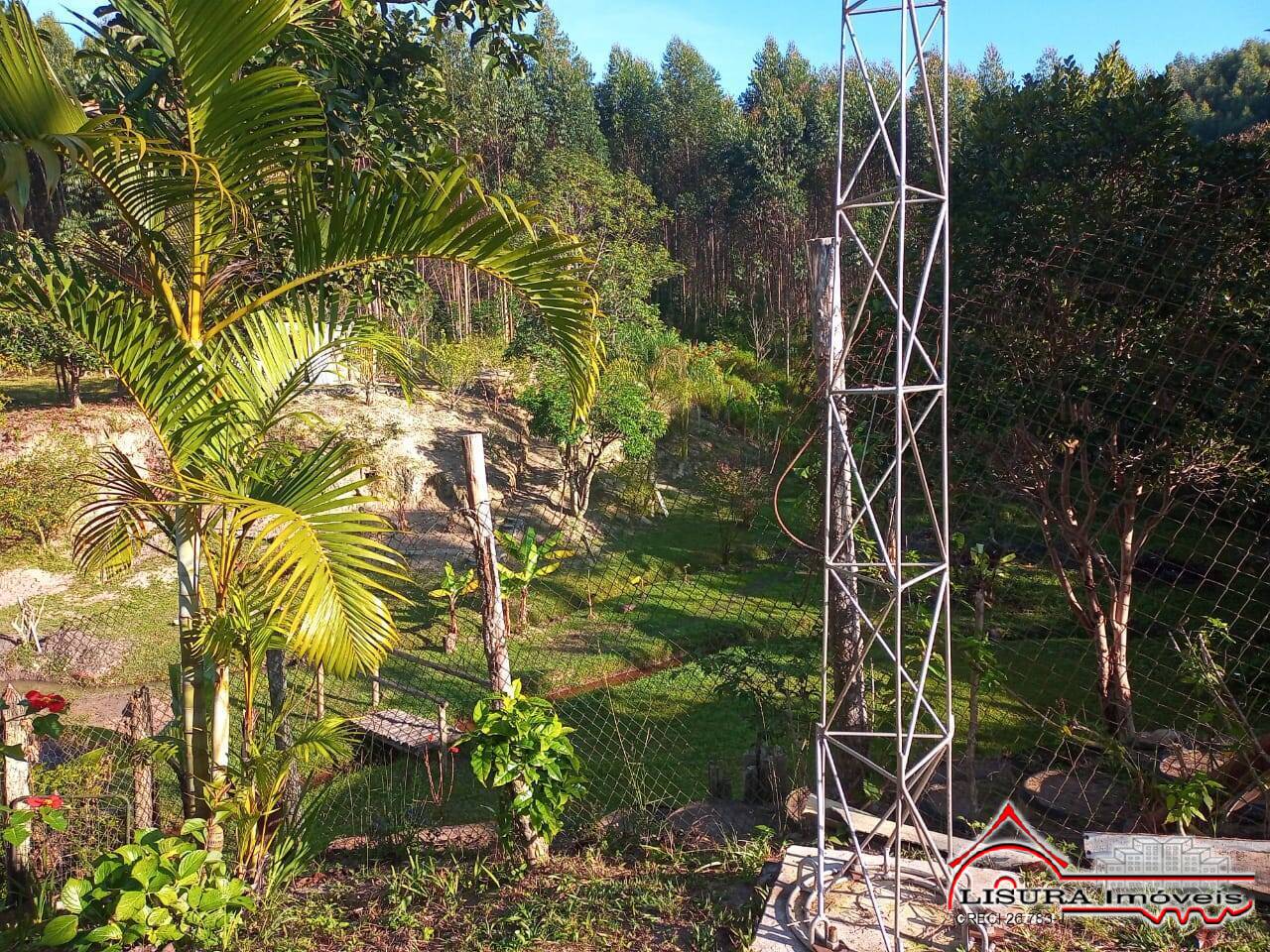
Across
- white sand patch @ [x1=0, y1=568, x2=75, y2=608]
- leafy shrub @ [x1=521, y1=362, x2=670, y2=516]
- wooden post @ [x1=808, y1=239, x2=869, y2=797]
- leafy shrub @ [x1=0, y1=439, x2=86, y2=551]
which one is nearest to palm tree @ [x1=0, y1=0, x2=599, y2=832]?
wooden post @ [x1=808, y1=239, x2=869, y2=797]

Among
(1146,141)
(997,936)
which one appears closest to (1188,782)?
(997,936)

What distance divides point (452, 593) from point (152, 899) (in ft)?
20.6

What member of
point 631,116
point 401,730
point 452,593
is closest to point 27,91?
point 401,730

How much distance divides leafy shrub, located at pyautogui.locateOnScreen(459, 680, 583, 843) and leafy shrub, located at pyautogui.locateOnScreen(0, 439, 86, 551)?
9076mm

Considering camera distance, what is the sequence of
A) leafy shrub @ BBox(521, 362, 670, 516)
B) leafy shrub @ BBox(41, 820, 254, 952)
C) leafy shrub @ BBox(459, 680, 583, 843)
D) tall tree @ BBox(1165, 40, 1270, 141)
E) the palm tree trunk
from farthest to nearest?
tall tree @ BBox(1165, 40, 1270, 141)
leafy shrub @ BBox(521, 362, 670, 516)
leafy shrub @ BBox(459, 680, 583, 843)
the palm tree trunk
leafy shrub @ BBox(41, 820, 254, 952)

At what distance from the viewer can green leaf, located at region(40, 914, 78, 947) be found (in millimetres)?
2516

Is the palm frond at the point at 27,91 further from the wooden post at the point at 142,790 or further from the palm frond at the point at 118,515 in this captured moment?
the wooden post at the point at 142,790

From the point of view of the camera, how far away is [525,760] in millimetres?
3230

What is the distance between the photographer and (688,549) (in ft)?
37.6

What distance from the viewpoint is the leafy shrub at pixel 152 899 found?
2619 mm

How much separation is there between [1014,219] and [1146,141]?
89 cm

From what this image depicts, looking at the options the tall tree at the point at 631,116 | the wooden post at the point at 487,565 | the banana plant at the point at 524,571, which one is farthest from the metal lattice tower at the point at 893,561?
the tall tree at the point at 631,116

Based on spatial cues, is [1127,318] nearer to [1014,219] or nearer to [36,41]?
[1014,219]

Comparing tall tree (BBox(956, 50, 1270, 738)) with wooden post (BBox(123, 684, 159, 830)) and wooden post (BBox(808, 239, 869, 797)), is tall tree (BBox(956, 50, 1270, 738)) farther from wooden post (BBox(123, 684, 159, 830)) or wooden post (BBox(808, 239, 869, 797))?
wooden post (BBox(123, 684, 159, 830))
